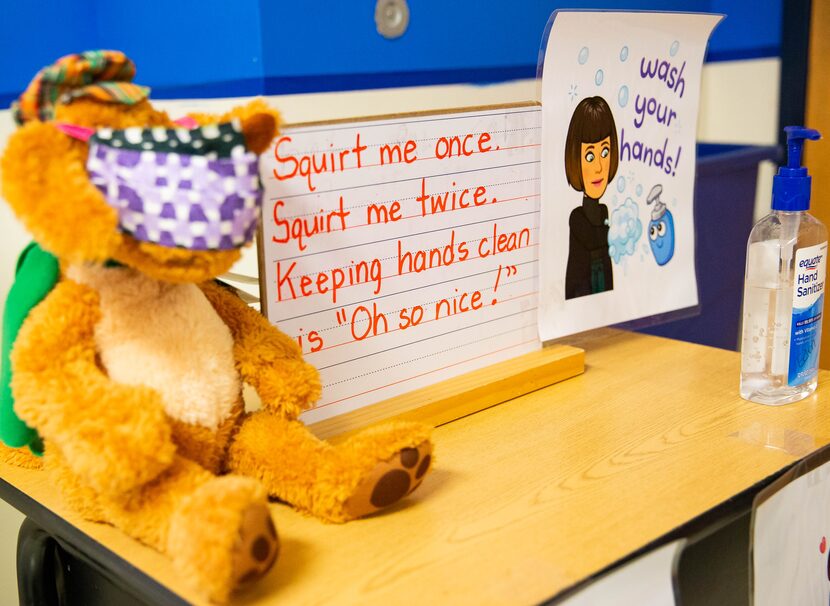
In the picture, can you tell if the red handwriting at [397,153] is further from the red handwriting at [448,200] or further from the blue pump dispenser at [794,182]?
the blue pump dispenser at [794,182]

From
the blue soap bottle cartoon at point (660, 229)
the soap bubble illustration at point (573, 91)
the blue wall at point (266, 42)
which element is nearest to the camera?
the blue wall at point (266, 42)

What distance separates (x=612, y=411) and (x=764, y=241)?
264 millimetres

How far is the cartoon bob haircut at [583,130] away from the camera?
106 centimetres

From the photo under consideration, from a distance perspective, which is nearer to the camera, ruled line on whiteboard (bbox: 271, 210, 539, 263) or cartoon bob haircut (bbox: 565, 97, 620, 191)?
ruled line on whiteboard (bbox: 271, 210, 539, 263)

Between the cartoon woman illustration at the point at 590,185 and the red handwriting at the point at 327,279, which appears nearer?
the red handwriting at the point at 327,279

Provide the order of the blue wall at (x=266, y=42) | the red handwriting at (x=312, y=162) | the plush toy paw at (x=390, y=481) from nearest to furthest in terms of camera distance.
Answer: the plush toy paw at (x=390, y=481) → the red handwriting at (x=312, y=162) → the blue wall at (x=266, y=42)

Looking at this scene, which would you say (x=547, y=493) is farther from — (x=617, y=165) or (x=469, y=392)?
(x=617, y=165)

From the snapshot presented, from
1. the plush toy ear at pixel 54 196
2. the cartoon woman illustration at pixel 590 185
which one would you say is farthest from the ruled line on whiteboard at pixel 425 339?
the plush toy ear at pixel 54 196

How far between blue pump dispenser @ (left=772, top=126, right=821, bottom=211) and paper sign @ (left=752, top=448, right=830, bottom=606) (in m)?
0.28

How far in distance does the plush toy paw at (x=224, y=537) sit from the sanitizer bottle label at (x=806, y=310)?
2.12 feet

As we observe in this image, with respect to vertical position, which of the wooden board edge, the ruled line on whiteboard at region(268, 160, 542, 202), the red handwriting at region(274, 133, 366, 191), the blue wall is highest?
the blue wall

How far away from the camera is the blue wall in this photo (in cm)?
92

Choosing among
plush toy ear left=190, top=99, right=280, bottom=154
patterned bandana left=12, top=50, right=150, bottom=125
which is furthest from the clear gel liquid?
patterned bandana left=12, top=50, right=150, bottom=125

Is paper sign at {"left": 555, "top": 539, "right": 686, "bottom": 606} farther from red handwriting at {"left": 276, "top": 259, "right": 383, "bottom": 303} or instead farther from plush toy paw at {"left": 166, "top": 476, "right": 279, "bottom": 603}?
red handwriting at {"left": 276, "top": 259, "right": 383, "bottom": 303}
